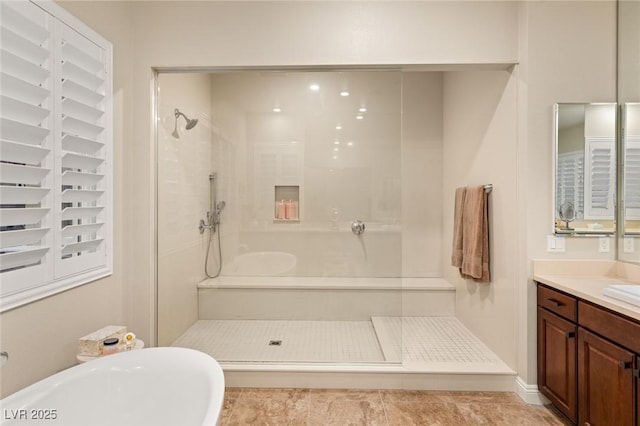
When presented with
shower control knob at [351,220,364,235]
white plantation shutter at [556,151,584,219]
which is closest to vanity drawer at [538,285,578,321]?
white plantation shutter at [556,151,584,219]

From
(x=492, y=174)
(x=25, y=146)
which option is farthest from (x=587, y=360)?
(x=25, y=146)

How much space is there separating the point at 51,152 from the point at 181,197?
120cm

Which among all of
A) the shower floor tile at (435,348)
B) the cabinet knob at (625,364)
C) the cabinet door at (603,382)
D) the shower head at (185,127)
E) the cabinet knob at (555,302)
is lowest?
the shower floor tile at (435,348)

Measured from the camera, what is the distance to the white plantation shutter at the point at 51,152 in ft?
4.83

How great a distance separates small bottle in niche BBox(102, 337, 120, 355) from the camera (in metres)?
1.83

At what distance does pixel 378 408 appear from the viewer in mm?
2232

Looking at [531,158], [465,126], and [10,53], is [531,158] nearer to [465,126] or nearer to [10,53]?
[465,126]

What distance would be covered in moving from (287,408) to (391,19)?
9.15 feet

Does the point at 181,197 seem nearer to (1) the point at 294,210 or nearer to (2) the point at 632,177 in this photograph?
(1) the point at 294,210

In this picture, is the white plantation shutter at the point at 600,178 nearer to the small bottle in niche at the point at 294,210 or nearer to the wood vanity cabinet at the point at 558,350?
the wood vanity cabinet at the point at 558,350

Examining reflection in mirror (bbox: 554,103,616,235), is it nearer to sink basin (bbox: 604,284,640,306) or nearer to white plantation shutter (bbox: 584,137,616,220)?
white plantation shutter (bbox: 584,137,616,220)

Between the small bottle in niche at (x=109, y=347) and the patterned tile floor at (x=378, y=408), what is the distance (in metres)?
0.80

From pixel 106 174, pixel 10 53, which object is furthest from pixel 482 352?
pixel 10 53

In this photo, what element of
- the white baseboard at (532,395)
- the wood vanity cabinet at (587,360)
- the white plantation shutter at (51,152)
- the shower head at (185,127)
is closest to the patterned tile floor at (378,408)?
the white baseboard at (532,395)
